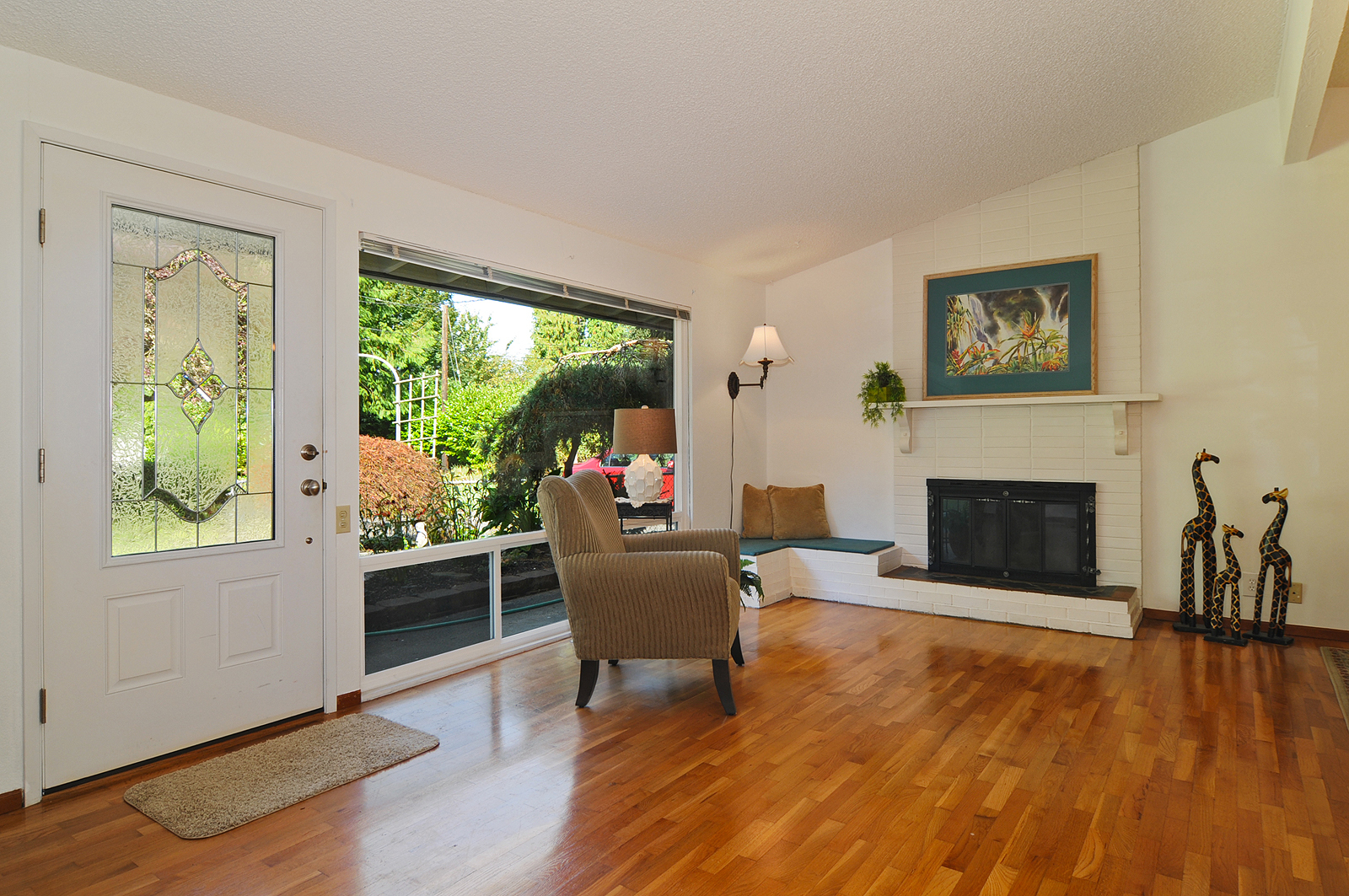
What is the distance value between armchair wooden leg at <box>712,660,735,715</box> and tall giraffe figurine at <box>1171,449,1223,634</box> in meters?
3.03

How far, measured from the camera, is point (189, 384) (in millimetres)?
2865

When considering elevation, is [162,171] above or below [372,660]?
above

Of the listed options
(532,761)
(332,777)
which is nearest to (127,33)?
(332,777)

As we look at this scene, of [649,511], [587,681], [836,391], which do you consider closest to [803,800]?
[587,681]

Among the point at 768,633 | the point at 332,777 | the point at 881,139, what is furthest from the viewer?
the point at 768,633

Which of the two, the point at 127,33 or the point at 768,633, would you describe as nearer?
the point at 127,33

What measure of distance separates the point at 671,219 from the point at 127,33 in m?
2.79

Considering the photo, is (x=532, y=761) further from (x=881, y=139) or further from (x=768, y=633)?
(x=881, y=139)

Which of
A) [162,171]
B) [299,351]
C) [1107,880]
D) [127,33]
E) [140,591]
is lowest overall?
[1107,880]

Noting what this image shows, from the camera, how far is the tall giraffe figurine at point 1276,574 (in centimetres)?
414

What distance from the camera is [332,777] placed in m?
2.58

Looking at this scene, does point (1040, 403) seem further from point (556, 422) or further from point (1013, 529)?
point (556, 422)

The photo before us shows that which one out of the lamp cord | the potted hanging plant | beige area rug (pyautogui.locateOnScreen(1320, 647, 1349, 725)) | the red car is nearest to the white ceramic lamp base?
the red car

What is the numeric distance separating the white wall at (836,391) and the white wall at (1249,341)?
5.61ft
